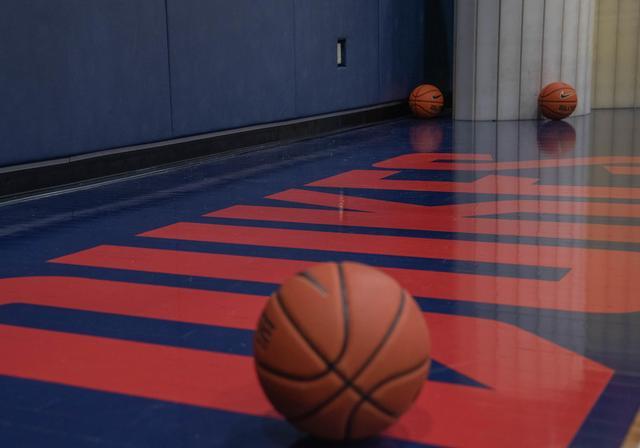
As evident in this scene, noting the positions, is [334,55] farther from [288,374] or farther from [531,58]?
[288,374]

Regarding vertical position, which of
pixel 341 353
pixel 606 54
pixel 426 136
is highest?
pixel 606 54

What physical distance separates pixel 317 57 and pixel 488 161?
3.77m

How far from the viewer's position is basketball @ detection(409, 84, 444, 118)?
13680 mm

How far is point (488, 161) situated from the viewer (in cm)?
852

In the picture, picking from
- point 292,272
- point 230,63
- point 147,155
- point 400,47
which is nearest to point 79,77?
point 147,155

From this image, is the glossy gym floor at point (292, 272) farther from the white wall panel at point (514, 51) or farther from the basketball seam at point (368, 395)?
the white wall panel at point (514, 51)

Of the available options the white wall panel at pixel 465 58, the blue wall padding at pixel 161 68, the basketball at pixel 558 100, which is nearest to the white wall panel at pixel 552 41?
the basketball at pixel 558 100

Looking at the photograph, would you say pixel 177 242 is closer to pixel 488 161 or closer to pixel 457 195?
pixel 457 195

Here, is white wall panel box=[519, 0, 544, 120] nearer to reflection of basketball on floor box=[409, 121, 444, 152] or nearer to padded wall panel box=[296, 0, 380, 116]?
reflection of basketball on floor box=[409, 121, 444, 152]

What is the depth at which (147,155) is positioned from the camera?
27.3 feet

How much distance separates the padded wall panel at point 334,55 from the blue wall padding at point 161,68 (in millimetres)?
15

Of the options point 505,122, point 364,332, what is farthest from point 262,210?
point 505,122

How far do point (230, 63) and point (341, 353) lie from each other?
7586mm

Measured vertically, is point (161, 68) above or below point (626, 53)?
above
